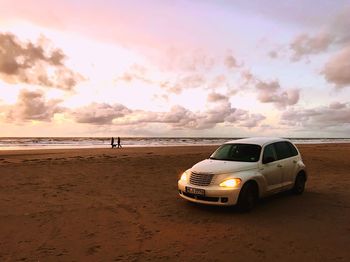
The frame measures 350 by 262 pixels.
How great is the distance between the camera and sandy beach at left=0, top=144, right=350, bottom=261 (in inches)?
220

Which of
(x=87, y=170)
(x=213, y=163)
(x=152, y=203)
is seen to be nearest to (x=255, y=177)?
(x=213, y=163)

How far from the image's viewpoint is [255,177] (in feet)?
27.9

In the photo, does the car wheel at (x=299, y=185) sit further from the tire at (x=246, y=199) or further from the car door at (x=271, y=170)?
the tire at (x=246, y=199)

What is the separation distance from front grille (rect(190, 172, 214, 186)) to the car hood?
107 mm

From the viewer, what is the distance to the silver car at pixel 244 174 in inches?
320

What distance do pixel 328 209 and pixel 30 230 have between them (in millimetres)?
6944

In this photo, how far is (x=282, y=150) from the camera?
33.5ft

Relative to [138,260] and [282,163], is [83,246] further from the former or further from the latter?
[282,163]

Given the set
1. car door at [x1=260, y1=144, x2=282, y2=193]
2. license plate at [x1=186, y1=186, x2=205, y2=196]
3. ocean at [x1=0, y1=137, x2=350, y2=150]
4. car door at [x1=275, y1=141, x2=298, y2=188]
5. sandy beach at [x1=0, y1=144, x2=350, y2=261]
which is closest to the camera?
sandy beach at [x1=0, y1=144, x2=350, y2=261]

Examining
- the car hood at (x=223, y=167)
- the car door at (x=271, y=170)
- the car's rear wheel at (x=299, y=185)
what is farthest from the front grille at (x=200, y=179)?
the car's rear wheel at (x=299, y=185)

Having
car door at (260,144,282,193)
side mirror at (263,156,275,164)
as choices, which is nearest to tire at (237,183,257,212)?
car door at (260,144,282,193)

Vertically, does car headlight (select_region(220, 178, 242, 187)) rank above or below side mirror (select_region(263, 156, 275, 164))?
below

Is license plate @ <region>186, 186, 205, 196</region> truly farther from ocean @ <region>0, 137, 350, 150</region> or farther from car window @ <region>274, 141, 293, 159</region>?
ocean @ <region>0, 137, 350, 150</region>

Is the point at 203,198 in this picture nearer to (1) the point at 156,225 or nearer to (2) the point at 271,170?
(1) the point at 156,225
